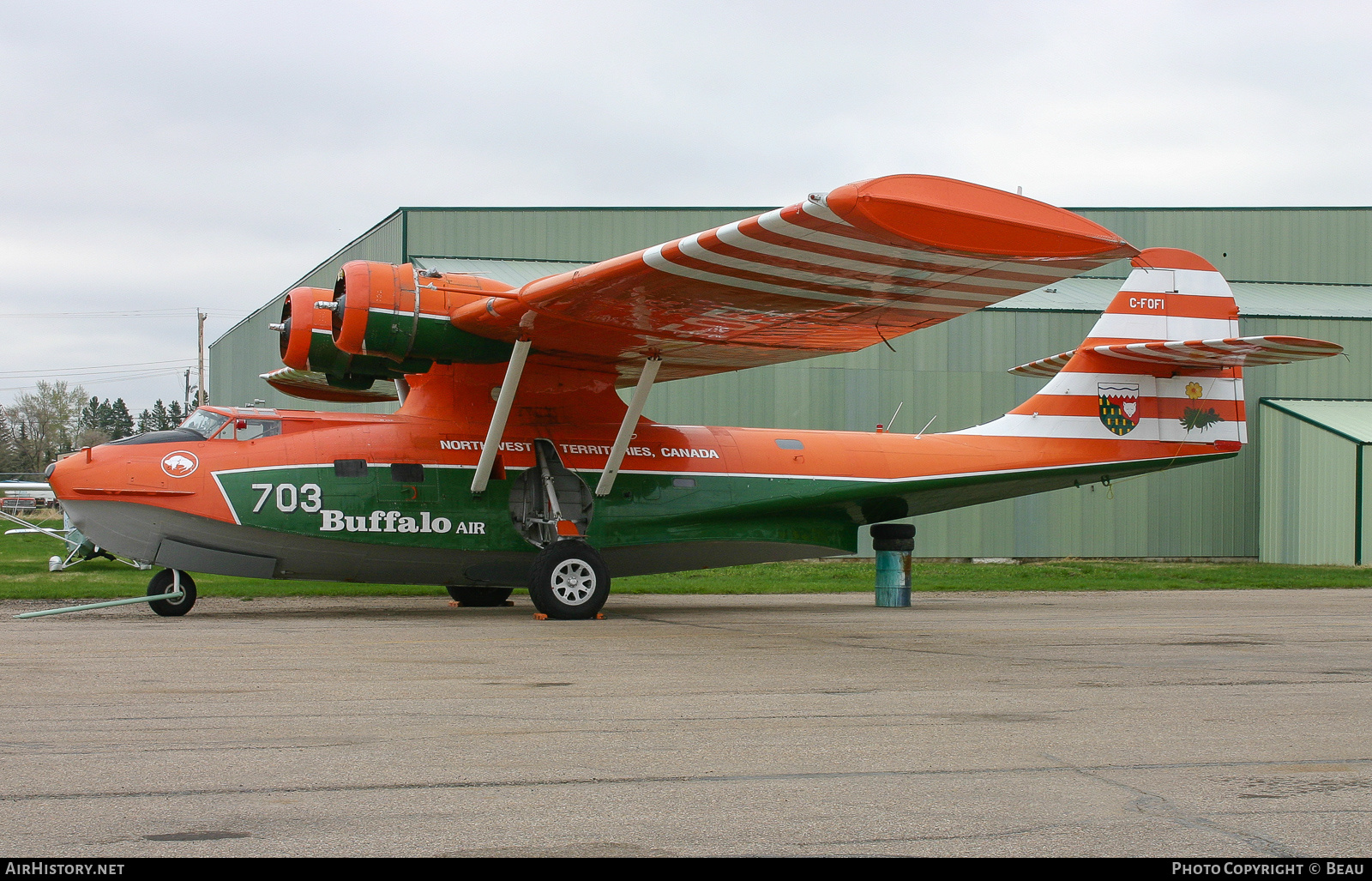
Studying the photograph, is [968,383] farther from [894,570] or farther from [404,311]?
[404,311]

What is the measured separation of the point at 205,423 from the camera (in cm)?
1266

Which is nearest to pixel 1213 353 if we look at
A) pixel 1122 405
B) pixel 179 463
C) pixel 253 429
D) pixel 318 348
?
pixel 1122 405

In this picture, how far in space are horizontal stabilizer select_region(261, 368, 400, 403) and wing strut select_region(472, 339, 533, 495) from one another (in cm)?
329

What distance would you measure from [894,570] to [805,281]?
6732 mm

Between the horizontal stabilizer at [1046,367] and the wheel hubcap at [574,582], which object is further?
the horizontal stabilizer at [1046,367]

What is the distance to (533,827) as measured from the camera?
12.3 ft

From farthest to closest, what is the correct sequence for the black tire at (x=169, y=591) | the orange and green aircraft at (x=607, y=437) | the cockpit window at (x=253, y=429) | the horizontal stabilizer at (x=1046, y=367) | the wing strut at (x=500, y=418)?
the horizontal stabilizer at (x=1046, y=367) → the cockpit window at (x=253, y=429) → the black tire at (x=169, y=591) → the wing strut at (x=500, y=418) → the orange and green aircraft at (x=607, y=437)

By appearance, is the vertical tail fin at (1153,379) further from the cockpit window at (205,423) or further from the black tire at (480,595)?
the cockpit window at (205,423)

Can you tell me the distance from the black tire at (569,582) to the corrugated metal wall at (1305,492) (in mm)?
21431

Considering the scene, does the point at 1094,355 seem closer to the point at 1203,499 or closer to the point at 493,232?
the point at 1203,499

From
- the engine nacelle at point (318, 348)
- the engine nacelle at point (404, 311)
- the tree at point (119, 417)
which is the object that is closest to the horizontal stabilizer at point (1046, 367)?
the engine nacelle at point (404, 311)

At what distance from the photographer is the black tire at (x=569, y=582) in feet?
40.2

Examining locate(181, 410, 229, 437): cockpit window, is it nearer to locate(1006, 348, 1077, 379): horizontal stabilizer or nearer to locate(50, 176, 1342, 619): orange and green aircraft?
locate(50, 176, 1342, 619): orange and green aircraft

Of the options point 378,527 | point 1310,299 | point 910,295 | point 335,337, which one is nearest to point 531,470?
point 378,527
